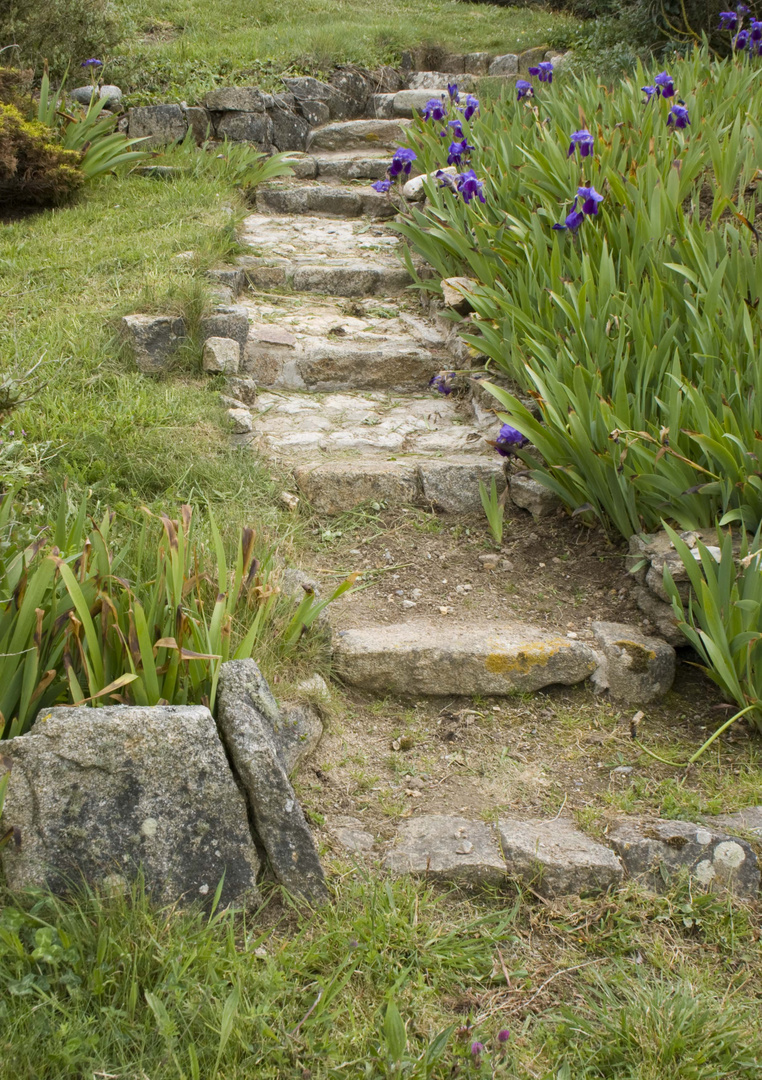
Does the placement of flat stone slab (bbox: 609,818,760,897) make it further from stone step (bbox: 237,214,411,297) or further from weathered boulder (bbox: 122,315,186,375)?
stone step (bbox: 237,214,411,297)

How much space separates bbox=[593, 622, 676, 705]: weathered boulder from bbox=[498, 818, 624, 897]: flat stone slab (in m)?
0.64

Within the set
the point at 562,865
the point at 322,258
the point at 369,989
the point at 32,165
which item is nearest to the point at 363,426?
the point at 322,258

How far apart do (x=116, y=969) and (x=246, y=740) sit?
0.48 metres

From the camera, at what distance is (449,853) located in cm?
195

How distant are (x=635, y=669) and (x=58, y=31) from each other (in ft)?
23.5

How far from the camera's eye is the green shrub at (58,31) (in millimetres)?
6672

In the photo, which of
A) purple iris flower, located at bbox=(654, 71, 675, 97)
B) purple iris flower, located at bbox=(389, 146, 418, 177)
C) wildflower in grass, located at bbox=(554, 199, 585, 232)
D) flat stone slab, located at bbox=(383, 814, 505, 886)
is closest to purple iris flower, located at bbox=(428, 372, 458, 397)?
wildflower in grass, located at bbox=(554, 199, 585, 232)

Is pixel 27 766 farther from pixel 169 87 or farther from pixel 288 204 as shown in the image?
pixel 169 87

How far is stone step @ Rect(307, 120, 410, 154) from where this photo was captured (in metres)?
7.75

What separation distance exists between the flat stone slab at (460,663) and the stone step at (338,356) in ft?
6.88

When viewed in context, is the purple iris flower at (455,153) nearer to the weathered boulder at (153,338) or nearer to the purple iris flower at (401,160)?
the purple iris flower at (401,160)

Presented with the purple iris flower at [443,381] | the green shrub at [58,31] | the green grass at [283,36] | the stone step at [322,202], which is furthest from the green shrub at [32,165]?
the purple iris flower at [443,381]

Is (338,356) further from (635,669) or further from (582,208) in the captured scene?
(635,669)

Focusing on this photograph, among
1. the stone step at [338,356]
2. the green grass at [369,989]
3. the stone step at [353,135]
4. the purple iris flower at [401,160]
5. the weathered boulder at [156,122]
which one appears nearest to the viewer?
the green grass at [369,989]
